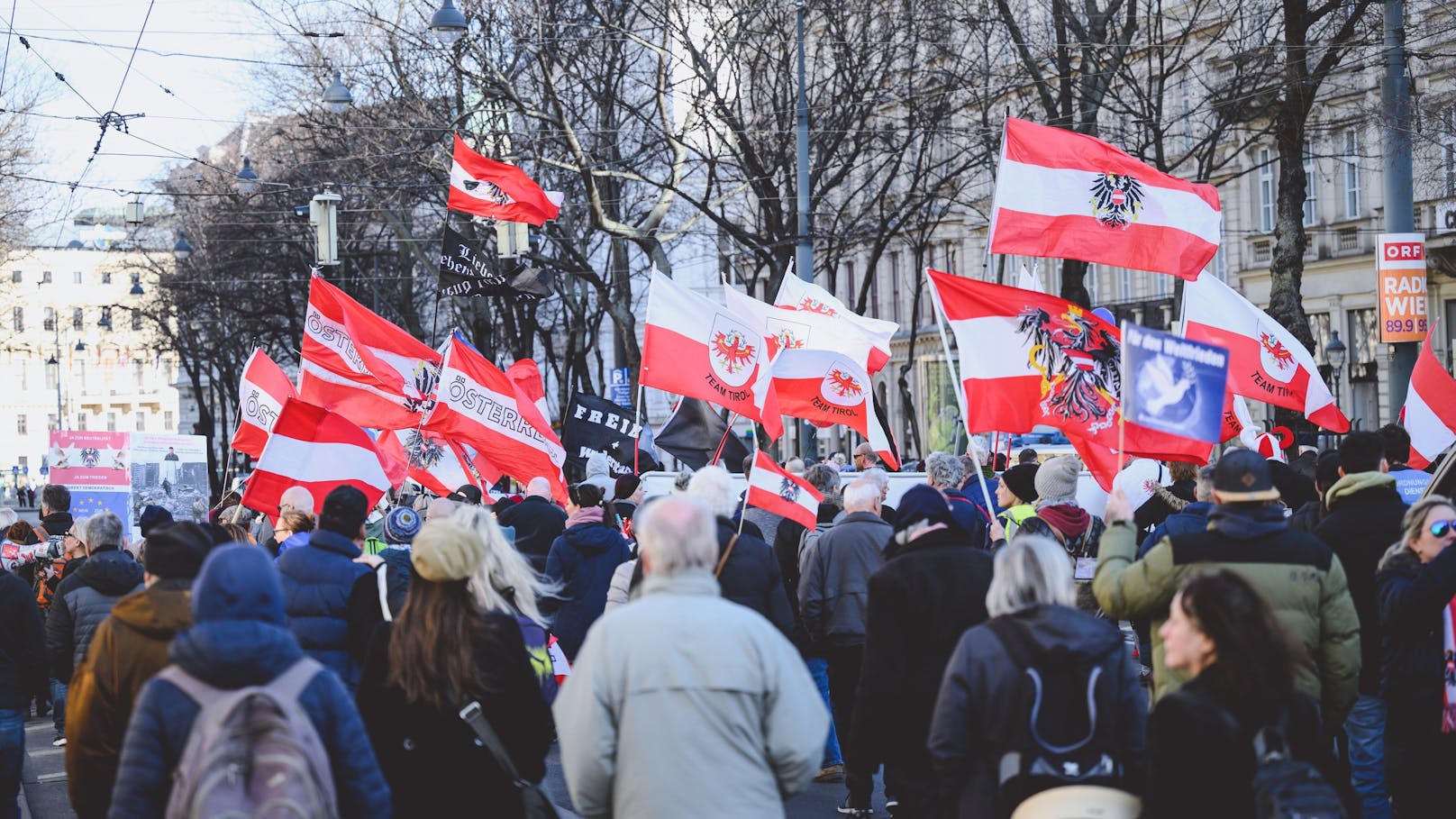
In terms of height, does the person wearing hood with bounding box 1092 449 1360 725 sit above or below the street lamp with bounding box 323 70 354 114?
below

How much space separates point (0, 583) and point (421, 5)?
897 inches

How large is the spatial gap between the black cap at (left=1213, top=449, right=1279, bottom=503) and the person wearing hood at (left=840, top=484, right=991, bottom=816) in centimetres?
96

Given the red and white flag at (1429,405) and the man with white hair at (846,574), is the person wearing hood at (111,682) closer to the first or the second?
the man with white hair at (846,574)

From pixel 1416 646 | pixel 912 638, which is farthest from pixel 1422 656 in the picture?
pixel 912 638

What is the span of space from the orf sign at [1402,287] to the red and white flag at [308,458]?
784 centimetres

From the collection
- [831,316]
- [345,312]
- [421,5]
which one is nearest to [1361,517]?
[831,316]

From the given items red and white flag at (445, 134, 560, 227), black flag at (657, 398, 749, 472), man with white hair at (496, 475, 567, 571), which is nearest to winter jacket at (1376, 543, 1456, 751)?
man with white hair at (496, 475, 567, 571)

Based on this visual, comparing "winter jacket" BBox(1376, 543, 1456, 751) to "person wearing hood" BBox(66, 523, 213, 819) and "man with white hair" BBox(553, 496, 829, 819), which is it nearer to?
"man with white hair" BBox(553, 496, 829, 819)

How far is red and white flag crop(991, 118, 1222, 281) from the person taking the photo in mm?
9867

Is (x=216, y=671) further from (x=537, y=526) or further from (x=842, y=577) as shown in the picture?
(x=537, y=526)

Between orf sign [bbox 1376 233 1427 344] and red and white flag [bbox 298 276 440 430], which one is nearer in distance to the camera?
orf sign [bbox 1376 233 1427 344]

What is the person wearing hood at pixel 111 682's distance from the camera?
548cm

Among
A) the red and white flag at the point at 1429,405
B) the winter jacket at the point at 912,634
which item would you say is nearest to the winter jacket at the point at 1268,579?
the winter jacket at the point at 912,634

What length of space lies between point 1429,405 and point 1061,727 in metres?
9.33
